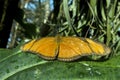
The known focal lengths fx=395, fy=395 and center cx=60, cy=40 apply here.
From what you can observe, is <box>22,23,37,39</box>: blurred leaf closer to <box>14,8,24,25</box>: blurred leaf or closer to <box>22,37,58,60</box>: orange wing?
<box>14,8,24,25</box>: blurred leaf

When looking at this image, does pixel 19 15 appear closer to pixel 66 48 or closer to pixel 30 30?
pixel 30 30

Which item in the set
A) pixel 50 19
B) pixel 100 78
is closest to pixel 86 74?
pixel 100 78

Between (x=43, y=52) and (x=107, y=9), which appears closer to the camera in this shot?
(x=43, y=52)

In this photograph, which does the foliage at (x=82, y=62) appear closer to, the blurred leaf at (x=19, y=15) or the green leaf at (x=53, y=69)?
the green leaf at (x=53, y=69)

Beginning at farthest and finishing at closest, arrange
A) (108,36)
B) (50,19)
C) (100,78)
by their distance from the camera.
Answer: (50,19), (108,36), (100,78)

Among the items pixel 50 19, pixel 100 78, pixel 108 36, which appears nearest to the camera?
pixel 100 78

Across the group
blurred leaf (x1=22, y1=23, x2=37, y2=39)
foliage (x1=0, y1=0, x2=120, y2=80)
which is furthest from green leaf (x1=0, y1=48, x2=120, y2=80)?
blurred leaf (x1=22, y1=23, x2=37, y2=39)

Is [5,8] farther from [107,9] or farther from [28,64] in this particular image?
[28,64]
